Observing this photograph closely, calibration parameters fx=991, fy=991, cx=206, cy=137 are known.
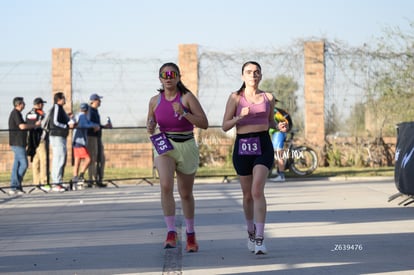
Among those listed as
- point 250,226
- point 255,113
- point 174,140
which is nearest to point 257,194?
point 250,226

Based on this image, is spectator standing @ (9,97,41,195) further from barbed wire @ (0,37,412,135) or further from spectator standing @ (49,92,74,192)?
barbed wire @ (0,37,412,135)

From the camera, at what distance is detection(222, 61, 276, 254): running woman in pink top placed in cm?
973

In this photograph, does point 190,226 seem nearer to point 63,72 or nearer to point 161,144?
point 161,144

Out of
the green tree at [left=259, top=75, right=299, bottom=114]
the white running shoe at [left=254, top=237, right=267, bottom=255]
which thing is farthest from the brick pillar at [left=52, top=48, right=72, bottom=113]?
the white running shoe at [left=254, top=237, right=267, bottom=255]

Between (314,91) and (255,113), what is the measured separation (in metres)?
16.7

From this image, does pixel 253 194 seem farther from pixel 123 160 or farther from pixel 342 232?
pixel 123 160

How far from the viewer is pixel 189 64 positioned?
2683 cm

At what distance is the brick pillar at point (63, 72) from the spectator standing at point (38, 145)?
236 inches

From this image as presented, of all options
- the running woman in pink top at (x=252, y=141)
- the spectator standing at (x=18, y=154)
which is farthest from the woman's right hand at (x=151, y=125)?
the spectator standing at (x=18, y=154)

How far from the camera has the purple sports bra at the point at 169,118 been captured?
32.7 ft

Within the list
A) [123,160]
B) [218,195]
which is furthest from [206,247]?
[123,160]

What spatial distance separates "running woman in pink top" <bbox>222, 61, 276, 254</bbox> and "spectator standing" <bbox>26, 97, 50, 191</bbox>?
399 inches

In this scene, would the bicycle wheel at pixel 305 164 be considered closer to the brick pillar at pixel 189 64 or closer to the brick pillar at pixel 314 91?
the brick pillar at pixel 314 91

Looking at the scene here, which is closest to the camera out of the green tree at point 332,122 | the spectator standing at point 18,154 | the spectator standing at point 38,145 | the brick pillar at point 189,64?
the spectator standing at point 18,154
